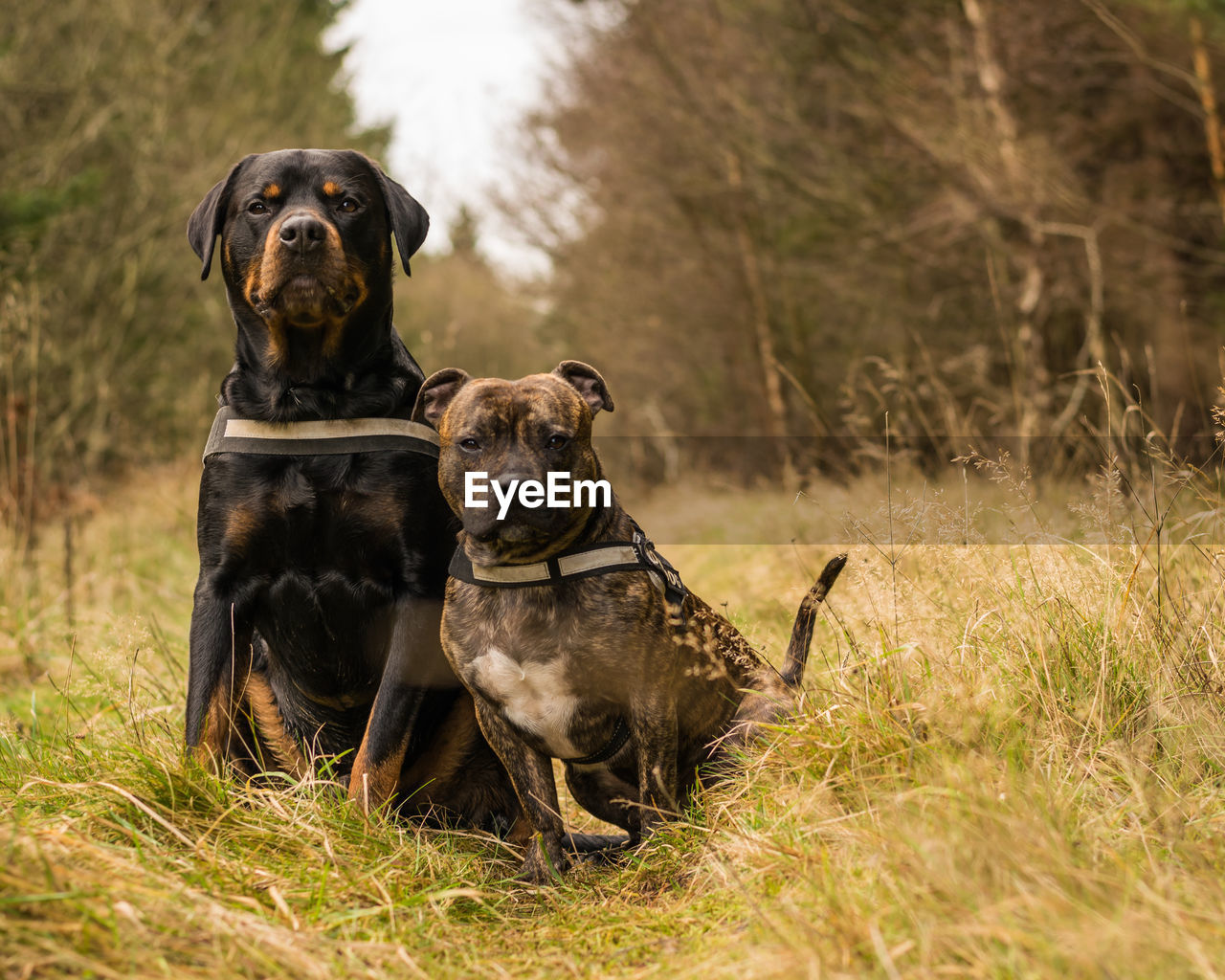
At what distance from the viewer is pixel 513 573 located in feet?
9.84

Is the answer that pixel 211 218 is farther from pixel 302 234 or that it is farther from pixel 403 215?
pixel 403 215

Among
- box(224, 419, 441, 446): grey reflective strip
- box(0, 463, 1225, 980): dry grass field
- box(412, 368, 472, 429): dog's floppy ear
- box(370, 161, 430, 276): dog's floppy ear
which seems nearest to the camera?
box(0, 463, 1225, 980): dry grass field

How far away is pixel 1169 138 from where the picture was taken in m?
11.1

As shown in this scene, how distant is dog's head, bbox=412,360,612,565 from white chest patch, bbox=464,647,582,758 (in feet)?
0.97

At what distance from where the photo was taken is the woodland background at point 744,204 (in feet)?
32.0

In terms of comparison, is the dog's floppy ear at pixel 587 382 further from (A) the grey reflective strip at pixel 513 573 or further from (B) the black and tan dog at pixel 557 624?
(A) the grey reflective strip at pixel 513 573

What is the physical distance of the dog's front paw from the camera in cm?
299

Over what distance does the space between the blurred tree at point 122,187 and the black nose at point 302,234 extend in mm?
5215

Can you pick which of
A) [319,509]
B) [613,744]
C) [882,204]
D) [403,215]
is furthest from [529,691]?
[882,204]

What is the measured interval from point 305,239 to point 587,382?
0.99 metres

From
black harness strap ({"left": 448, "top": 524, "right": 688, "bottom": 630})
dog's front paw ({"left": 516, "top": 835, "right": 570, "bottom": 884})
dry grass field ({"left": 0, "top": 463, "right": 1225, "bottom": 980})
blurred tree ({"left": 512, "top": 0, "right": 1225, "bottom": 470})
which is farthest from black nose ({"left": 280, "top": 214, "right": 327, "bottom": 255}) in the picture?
blurred tree ({"left": 512, "top": 0, "right": 1225, "bottom": 470})

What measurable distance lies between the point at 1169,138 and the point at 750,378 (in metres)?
6.13

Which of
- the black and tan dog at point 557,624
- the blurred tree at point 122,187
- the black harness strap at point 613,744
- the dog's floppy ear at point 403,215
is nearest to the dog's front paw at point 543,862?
the black and tan dog at point 557,624

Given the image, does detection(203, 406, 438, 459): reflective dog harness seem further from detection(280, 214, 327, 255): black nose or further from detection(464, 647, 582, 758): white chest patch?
detection(464, 647, 582, 758): white chest patch
